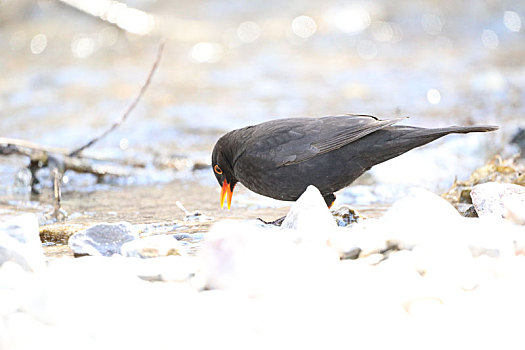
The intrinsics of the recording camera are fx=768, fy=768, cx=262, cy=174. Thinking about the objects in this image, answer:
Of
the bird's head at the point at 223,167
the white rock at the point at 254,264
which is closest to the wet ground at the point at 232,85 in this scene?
the bird's head at the point at 223,167

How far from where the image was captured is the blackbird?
4.22 m

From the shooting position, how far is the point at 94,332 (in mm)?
2402

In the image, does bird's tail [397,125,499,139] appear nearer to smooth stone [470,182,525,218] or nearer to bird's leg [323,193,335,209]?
smooth stone [470,182,525,218]

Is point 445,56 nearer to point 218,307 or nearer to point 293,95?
point 293,95

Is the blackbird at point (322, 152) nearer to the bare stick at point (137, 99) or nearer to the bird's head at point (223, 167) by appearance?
the bird's head at point (223, 167)

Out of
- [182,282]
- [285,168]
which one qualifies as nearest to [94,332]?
[182,282]

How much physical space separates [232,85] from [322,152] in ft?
23.0

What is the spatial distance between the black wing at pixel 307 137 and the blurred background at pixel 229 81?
0.75 m

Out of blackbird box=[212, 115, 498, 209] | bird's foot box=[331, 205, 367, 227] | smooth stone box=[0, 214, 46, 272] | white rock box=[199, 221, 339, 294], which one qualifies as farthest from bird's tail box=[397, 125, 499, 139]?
smooth stone box=[0, 214, 46, 272]

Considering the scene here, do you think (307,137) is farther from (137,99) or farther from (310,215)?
(137,99)

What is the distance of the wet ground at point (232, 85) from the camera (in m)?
6.04

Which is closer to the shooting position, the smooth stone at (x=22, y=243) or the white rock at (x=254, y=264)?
the white rock at (x=254, y=264)

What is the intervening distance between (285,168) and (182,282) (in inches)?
64.0

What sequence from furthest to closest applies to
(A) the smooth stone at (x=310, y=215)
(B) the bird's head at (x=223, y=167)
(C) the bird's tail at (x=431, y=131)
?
1. (B) the bird's head at (x=223, y=167)
2. (C) the bird's tail at (x=431, y=131)
3. (A) the smooth stone at (x=310, y=215)
